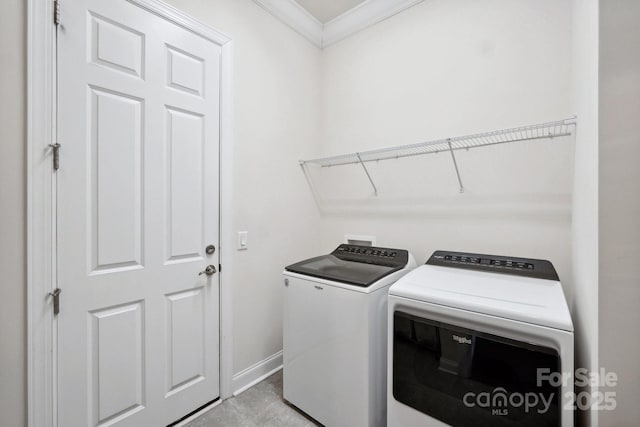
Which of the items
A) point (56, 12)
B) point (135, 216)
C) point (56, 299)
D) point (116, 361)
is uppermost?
point (56, 12)

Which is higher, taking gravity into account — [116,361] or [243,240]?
[243,240]

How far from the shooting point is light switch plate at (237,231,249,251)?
6.07 feet

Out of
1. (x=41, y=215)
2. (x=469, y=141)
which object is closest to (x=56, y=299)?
(x=41, y=215)

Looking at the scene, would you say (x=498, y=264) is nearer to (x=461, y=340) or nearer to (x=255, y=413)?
(x=461, y=340)

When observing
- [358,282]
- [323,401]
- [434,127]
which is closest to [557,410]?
[358,282]

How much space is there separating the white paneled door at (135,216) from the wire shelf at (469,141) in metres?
1.02

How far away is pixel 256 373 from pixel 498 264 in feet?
5.69

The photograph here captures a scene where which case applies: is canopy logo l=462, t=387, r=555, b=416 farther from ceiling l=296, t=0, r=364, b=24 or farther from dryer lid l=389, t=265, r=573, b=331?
ceiling l=296, t=0, r=364, b=24

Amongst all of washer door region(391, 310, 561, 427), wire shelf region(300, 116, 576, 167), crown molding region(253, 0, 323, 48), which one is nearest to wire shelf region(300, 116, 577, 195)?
wire shelf region(300, 116, 576, 167)

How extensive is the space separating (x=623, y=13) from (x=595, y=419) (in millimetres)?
1102

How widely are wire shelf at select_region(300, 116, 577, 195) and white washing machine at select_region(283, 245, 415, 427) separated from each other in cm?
70

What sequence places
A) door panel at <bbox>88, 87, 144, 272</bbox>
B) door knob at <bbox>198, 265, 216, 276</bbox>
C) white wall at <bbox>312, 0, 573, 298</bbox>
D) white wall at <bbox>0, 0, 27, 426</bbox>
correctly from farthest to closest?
door knob at <bbox>198, 265, 216, 276</bbox> → white wall at <bbox>312, 0, 573, 298</bbox> → door panel at <bbox>88, 87, 144, 272</bbox> → white wall at <bbox>0, 0, 27, 426</bbox>

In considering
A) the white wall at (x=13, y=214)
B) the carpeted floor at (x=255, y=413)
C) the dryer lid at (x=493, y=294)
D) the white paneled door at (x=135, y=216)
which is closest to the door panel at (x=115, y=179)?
the white paneled door at (x=135, y=216)

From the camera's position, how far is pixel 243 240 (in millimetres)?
1869
